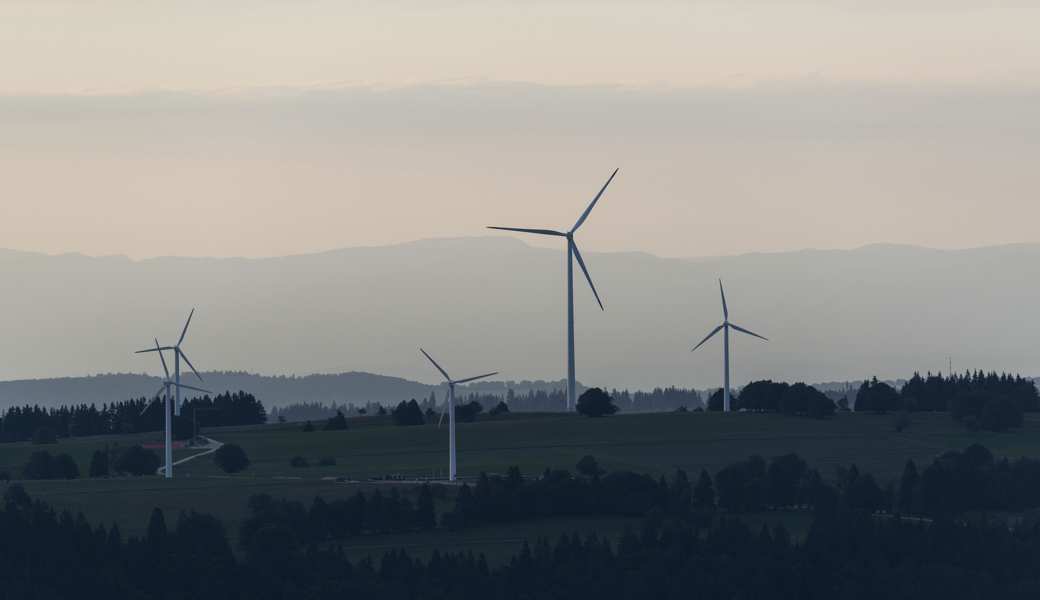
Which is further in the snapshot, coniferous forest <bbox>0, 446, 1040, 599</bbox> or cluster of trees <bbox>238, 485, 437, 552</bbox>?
cluster of trees <bbox>238, 485, 437, 552</bbox>

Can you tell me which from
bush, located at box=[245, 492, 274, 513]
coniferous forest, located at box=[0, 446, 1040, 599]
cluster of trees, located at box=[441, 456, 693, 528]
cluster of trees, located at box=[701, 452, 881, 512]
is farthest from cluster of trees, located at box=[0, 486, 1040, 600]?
cluster of trees, located at box=[701, 452, 881, 512]

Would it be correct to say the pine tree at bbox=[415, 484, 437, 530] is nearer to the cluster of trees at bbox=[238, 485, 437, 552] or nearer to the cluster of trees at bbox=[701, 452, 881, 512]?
the cluster of trees at bbox=[238, 485, 437, 552]

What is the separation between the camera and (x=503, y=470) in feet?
630

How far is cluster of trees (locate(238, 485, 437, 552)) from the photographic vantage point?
149212 millimetres

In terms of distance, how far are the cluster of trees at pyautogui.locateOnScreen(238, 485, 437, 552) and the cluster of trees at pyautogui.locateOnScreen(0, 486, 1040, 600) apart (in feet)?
8.44

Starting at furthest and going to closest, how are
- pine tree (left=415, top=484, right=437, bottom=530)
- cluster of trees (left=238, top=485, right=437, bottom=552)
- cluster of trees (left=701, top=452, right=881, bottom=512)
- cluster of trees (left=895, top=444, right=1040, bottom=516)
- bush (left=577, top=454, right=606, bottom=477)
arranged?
1. bush (left=577, top=454, right=606, bottom=477)
2. cluster of trees (left=895, top=444, right=1040, bottom=516)
3. cluster of trees (left=701, top=452, right=881, bottom=512)
4. pine tree (left=415, top=484, right=437, bottom=530)
5. cluster of trees (left=238, top=485, right=437, bottom=552)

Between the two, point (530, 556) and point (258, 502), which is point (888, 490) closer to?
point (530, 556)

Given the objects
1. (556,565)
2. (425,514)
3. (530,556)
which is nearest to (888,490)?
(556,565)

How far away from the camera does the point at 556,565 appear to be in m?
133

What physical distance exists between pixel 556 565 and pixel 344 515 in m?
33.5

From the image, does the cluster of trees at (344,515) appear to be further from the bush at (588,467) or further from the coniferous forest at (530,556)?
the bush at (588,467)

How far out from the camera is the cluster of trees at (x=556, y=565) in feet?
416

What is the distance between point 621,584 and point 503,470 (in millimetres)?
64463

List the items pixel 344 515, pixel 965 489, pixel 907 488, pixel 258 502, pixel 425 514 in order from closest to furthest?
1. pixel 344 515
2. pixel 425 514
3. pixel 258 502
4. pixel 907 488
5. pixel 965 489
